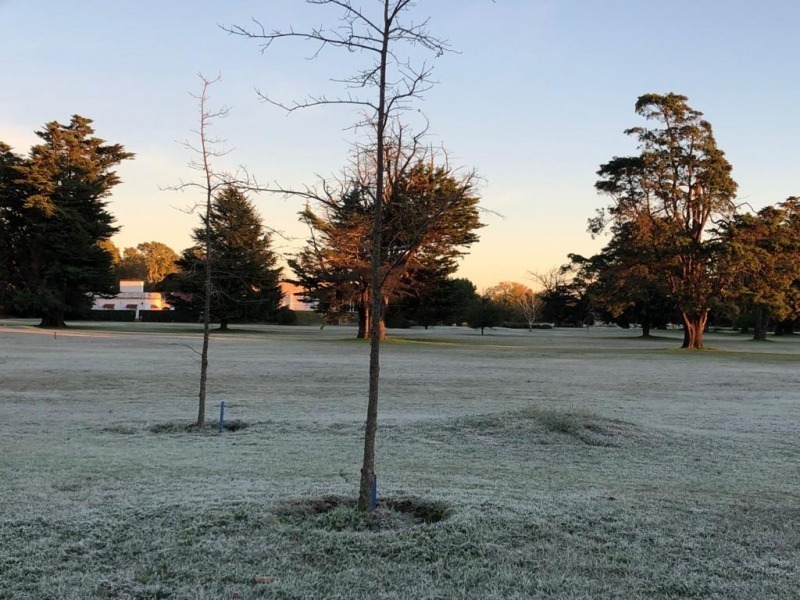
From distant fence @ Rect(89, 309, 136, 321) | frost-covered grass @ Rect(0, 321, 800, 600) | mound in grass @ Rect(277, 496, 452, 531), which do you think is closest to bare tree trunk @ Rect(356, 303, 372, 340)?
frost-covered grass @ Rect(0, 321, 800, 600)

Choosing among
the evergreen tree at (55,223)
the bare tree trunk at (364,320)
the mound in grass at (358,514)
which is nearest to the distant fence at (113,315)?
the evergreen tree at (55,223)

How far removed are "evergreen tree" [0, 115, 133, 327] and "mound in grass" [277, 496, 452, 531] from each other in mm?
55863

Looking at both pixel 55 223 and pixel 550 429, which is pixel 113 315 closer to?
pixel 55 223

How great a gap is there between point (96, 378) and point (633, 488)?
16814mm

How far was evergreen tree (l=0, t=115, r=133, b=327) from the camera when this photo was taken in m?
54.0

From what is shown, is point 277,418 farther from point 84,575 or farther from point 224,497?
point 84,575

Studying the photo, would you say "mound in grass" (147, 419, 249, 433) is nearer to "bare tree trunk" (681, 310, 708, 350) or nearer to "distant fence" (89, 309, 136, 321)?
"bare tree trunk" (681, 310, 708, 350)

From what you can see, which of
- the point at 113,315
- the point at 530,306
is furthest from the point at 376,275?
the point at 530,306

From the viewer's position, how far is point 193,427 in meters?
10.9

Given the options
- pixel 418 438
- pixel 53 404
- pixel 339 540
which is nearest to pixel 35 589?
pixel 339 540

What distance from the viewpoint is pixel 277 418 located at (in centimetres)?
1185

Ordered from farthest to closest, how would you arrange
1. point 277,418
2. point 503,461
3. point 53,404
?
1. point 53,404
2. point 277,418
3. point 503,461

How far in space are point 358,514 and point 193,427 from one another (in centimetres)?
674

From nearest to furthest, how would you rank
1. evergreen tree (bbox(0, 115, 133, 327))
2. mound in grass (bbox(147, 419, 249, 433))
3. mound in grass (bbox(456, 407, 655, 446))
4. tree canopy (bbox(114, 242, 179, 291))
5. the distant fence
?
1. mound in grass (bbox(456, 407, 655, 446))
2. mound in grass (bbox(147, 419, 249, 433))
3. evergreen tree (bbox(0, 115, 133, 327))
4. the distant fence
5. tree canopy (bbox(114, 242, 179, 291))
